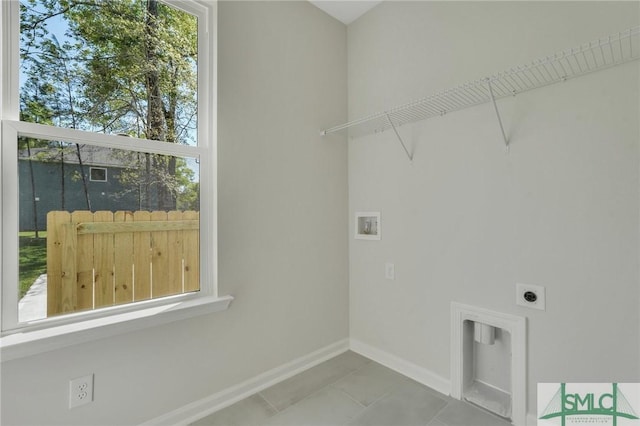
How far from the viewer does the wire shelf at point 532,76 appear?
1.19 m

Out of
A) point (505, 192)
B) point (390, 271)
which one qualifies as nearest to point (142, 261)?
point (390, 271)

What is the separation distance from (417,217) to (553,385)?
111cm

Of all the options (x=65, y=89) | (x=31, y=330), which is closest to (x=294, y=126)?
(x=65, y=89)

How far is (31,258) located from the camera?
1.25 m

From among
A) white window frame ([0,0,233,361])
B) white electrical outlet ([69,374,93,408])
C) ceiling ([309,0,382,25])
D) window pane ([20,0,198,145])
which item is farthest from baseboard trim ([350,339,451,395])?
ceiling ([309,0,382,25])

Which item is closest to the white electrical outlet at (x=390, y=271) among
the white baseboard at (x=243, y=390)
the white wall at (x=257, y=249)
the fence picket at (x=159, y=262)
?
the white wall at (x=257, y=249)

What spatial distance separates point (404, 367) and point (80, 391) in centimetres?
186

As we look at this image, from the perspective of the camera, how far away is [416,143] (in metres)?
1.96

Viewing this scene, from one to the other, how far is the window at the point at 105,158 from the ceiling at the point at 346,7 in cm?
94

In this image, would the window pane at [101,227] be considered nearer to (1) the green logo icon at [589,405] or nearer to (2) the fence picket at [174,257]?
(2) the fence picket at [174,257]

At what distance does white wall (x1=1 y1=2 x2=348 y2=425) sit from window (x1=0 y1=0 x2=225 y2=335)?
152 millimetres

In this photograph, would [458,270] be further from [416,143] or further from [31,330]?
[31,330]

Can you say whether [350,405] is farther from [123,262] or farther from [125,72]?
[125,72]

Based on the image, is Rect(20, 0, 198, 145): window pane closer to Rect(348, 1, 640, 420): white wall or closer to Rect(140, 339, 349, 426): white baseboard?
Rect(348, 1, 640, 420): white wall
